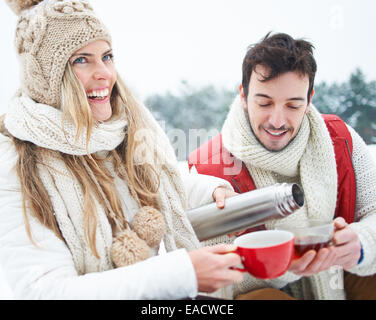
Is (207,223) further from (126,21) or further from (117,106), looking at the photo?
(126,21)

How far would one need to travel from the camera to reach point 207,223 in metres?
0.88

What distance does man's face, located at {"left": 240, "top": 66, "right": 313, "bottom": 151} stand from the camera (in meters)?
0.96

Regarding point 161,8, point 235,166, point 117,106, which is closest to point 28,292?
point 117,106

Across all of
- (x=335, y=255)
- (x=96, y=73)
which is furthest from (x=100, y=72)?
(x=335, y=255)

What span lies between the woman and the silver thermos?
0.04 m

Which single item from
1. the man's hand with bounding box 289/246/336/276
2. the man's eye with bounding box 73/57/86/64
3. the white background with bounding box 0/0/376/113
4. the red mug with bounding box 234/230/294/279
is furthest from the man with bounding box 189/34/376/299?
the white background with bounding box 0/0/376/113

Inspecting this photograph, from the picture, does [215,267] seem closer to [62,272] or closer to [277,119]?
[62,272]

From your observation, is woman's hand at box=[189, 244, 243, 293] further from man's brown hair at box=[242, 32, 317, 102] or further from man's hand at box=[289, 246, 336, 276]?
man's brown hair at box=[242, 32, 317, 102]

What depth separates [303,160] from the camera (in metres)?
1.06

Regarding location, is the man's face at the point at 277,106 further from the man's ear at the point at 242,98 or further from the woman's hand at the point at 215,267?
the woman's hand at the point at 215,267

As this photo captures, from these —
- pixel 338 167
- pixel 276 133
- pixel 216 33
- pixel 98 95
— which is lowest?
pixel 338 167

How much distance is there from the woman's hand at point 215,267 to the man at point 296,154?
0.95ft

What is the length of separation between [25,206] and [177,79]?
125cm

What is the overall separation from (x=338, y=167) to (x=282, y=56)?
0.38m
